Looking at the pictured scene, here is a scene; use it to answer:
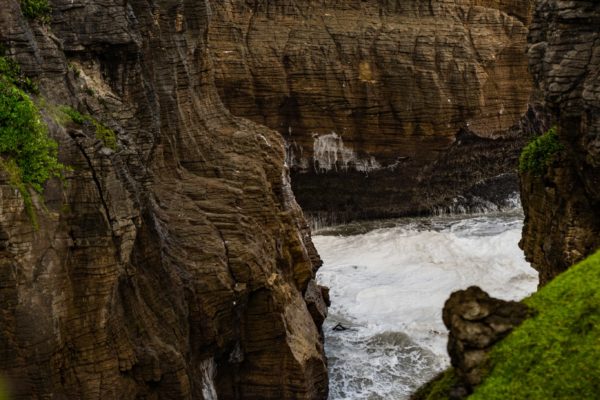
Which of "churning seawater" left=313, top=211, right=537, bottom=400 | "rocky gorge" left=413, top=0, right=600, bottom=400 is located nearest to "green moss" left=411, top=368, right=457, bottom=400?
"rocky gorge" left=413, top=0, right=600, bottom=400

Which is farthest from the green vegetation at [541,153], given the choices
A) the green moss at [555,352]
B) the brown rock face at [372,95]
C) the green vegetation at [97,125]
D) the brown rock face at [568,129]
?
the brown rock face at [372,95]

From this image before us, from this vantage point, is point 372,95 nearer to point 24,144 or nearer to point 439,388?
point 24,144

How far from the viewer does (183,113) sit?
62.7 feet

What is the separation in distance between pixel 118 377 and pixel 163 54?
8580 millimetres

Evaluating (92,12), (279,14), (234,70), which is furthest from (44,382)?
(279,14)

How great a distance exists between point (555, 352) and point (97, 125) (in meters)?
9.12

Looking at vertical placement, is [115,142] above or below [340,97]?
above

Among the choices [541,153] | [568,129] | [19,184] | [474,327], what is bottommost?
[541,153]

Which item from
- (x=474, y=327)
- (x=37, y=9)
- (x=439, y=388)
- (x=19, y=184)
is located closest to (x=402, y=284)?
(x=37, y=9)

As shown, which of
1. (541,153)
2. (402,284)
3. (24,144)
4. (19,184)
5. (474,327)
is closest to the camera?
(474,327)

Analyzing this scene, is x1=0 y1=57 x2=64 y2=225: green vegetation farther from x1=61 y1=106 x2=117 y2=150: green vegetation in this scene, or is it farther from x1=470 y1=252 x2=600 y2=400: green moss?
x1=470 y1=252 x2=600 y2=400: green moss

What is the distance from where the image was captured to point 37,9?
13500 mm

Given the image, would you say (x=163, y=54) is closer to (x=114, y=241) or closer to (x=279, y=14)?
(x=114, y=241)

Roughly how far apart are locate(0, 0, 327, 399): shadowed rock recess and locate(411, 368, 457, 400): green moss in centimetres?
594
